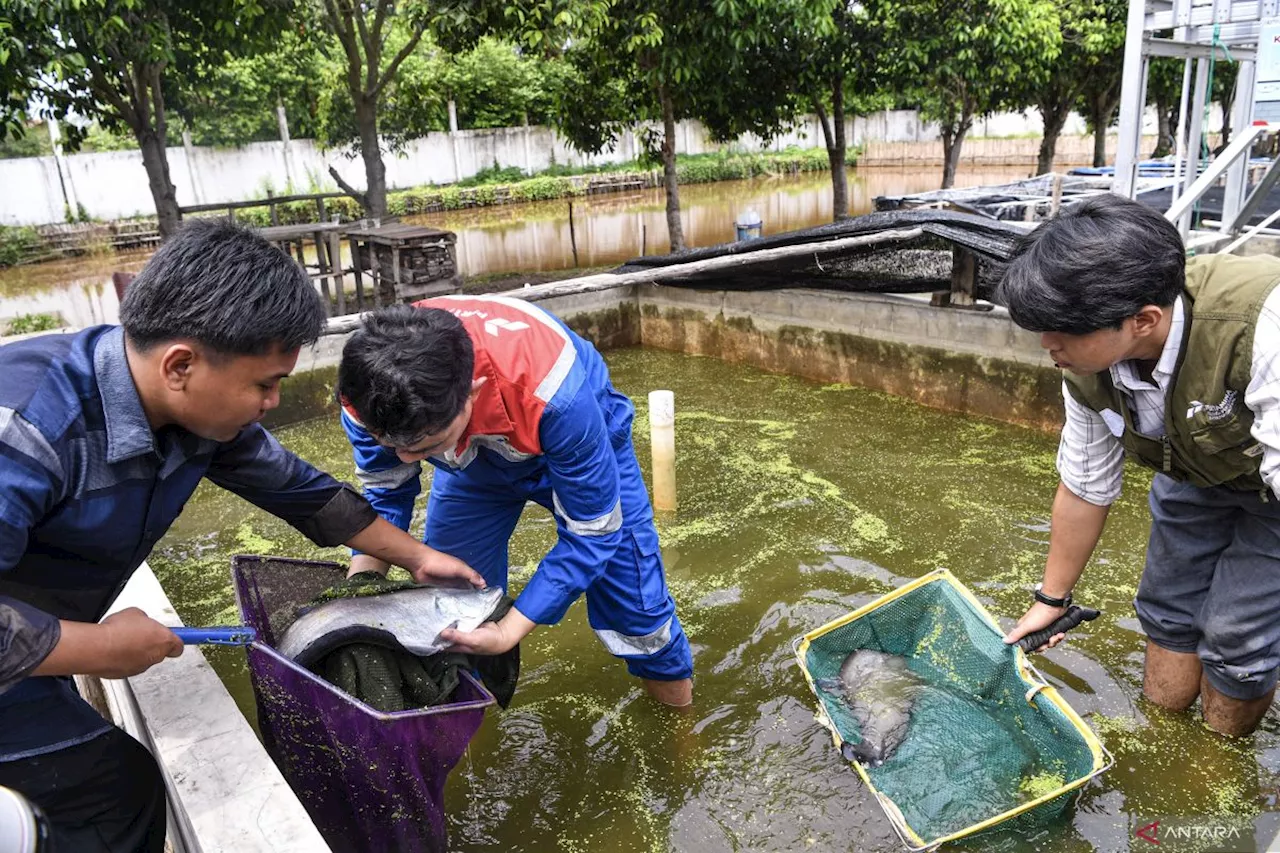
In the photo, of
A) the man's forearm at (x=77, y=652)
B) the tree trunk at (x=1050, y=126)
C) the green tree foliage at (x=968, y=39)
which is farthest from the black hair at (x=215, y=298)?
the tree trunk at (x=1050, y=126)

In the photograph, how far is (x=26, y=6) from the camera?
214 inches

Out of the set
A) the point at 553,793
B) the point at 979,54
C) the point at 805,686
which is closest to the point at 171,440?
the point at 553,793

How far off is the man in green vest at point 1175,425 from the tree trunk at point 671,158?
643 cm

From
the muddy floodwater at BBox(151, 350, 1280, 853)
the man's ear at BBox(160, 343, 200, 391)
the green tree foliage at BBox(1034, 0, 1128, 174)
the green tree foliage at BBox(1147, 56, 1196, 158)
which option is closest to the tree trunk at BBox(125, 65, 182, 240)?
the muddy floodwater at BBox(151, 350, 1280, 853)

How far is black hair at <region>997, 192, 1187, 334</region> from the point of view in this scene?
1.78 m

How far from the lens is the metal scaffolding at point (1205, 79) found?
5.09 m

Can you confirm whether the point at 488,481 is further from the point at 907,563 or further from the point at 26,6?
the point at 26,6

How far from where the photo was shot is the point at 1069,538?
246cm

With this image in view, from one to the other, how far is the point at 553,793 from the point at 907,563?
1962 millimetres

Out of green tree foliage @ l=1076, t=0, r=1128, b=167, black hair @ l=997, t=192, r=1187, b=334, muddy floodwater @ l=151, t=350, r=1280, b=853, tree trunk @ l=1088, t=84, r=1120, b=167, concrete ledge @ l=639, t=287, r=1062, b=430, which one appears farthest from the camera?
tree trunk @ l=1088, t=84, r=1120, b=167

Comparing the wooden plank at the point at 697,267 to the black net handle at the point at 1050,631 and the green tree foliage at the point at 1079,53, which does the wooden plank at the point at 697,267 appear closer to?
the black net handle at the point at 1050,631

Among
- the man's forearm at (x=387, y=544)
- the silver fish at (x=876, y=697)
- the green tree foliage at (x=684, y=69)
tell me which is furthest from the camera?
the green tree foliage at (x=684, y=69)

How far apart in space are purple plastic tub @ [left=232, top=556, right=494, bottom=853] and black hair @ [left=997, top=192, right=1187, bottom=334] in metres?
1.40

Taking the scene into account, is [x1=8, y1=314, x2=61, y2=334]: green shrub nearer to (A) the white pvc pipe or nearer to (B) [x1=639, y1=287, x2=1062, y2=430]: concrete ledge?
(B) [x1=639, y1=287, x2=1062, y2=430]: concrete ledge
